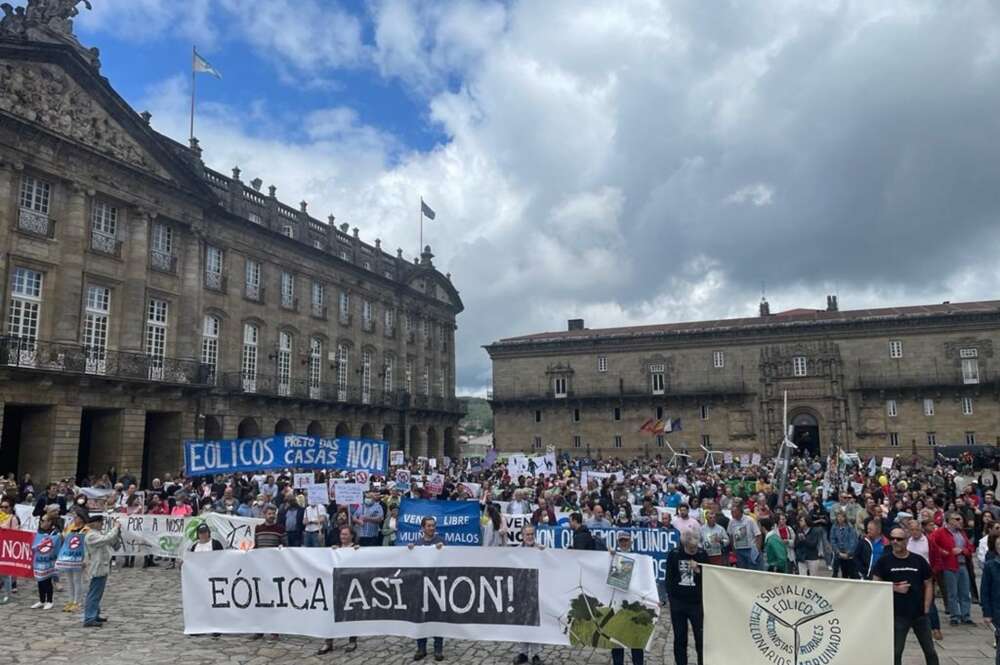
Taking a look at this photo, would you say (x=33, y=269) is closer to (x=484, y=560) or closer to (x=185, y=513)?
(x=185, y=513)

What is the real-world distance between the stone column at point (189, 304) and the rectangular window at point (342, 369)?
1197 centimetres

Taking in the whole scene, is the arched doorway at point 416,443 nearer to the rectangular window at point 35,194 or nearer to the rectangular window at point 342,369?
the rectangular window at point 342,369

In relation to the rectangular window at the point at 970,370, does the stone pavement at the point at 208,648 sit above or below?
below

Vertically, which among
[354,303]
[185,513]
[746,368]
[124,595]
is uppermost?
[354,303]

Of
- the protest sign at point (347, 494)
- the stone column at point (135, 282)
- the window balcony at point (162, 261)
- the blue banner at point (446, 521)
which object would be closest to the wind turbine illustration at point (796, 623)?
the blue banner at point (446, 521)

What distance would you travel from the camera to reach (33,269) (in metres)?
25.8

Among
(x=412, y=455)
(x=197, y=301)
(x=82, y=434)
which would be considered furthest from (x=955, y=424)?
(x=82, y=434)

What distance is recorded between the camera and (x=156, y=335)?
30672 mm

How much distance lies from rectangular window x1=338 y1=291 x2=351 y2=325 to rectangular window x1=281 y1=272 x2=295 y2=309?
446 cm

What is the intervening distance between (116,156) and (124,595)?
21769mm

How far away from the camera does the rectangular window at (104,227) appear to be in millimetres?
27938

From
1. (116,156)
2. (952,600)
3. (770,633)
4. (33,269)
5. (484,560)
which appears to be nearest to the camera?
(770,633)

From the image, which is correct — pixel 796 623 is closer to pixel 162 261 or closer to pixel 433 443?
pixel 162 261

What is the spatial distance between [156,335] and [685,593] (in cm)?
2846
